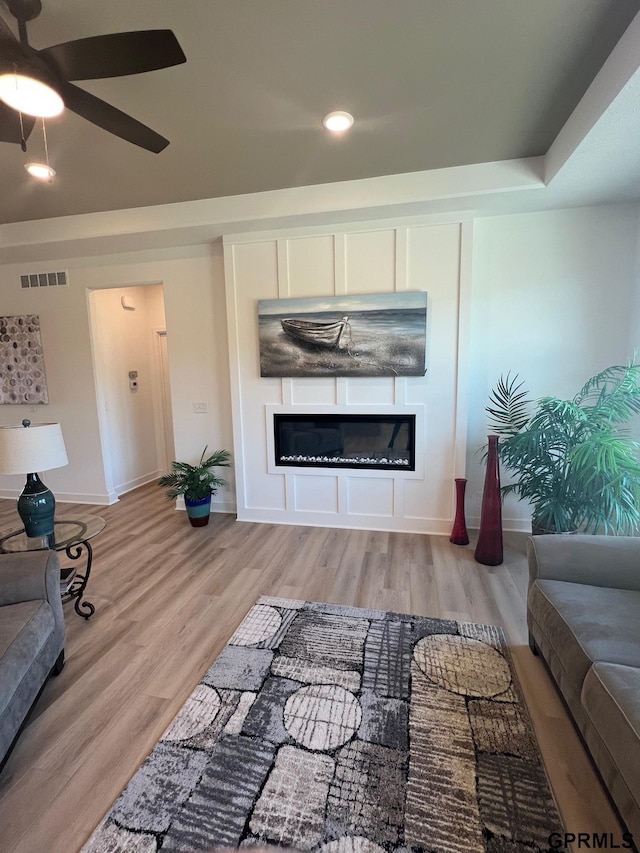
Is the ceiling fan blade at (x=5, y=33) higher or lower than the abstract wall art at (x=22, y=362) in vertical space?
higher

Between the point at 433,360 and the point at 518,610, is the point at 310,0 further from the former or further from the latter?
the point at 518,610

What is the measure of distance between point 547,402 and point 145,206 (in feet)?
11.7

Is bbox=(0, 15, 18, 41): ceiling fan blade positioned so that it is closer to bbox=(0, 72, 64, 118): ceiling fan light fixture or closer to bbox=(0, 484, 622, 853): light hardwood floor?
bbox=(0, 72, 64, 118): ceiling fan light fixture

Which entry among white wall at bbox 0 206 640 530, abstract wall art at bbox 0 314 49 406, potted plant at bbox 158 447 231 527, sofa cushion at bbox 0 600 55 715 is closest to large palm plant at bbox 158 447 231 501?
potted plant at bbox 158 447 231 527

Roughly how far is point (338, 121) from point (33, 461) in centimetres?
256

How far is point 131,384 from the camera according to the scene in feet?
16.1

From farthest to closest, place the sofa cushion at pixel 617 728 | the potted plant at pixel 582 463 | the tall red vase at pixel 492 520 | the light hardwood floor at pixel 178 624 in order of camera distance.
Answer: the tall red vase at pixel 492 520
the potted plant at pixel 582 463
the light hardwood floor at pixel 178 624
the sofa cushion at pixel 617 728

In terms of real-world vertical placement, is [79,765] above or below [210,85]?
below

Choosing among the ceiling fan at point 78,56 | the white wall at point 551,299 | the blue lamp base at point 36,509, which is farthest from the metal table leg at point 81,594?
the white wall at point 551,299

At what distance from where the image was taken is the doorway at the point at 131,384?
4.43m

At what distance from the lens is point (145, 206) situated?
10.9 feet

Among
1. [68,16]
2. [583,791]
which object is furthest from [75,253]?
[583,791]

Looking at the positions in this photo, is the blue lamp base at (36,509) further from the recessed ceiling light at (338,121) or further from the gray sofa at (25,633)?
the recessed ceiling light at (338,121)

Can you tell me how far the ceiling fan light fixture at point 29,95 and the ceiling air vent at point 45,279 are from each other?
10.1ft
